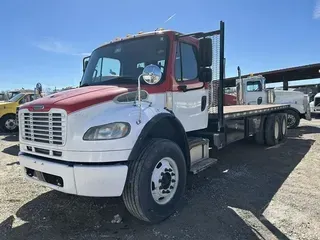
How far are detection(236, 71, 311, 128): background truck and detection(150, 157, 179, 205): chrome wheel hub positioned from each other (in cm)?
973

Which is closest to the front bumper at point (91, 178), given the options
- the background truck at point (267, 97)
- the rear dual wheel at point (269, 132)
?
the rear dual wheel at point (269, 132)

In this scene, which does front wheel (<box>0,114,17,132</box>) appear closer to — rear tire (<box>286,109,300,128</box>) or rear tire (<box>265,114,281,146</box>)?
rear tire (<box>265,114,281,146</box>)

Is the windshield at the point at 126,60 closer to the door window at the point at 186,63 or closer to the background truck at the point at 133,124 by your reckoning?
the background truck at the point at 133,124

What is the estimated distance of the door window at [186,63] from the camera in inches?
173

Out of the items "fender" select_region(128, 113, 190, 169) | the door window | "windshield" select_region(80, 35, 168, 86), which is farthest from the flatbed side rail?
"windshield" select_region(80, 35, 168, 86)

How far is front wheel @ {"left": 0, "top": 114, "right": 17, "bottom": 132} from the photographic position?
13555 millimetres

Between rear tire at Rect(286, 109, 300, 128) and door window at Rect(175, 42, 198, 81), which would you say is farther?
rear tire at Rect(286, 109, 300, 128)

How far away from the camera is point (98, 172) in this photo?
3098mm

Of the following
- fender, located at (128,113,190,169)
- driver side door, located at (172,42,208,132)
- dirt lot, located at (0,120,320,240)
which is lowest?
dirt lot, located at (0,120,320,240)

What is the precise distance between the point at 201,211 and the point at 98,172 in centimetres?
170

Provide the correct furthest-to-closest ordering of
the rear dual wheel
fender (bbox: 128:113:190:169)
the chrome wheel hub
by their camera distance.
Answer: the rear dual wheel → the chrome wheel hub → fender (bbox: 128:113:190:169)

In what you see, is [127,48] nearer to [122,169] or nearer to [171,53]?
[171,53]

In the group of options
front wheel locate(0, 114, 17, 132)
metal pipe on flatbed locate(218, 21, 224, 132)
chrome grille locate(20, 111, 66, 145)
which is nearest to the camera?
chrome grille locate(20, 111, 66, 145)

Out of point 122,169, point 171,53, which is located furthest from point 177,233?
point 171,53
